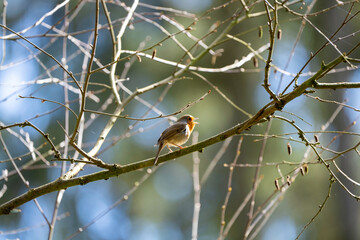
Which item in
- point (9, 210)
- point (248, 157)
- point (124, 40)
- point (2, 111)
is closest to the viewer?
point (9, 210)

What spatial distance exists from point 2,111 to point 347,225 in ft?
25.4

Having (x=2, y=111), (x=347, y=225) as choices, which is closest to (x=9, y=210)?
(x=2, y=111)

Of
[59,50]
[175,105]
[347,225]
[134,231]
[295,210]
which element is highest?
[59,50]

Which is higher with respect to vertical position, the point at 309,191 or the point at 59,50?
the point at 59,50

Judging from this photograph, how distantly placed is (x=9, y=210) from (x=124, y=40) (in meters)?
8.08

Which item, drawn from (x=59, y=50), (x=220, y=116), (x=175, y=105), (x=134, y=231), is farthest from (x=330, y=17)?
(x=134, y=231)

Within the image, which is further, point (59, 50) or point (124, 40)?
point (124, 40)

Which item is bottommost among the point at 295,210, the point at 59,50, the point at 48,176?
the point at 295,210

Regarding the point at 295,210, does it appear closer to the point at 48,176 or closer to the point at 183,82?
the point at 183,82

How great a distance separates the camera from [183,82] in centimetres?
1110

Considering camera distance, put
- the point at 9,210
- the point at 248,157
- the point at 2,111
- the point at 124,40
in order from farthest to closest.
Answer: the point at 248,157, the point at 124,40, the point at 2,111, the point at 9,210

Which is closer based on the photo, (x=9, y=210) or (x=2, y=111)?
(x=9, y=210)

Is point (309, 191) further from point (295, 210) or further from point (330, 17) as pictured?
point (330, 17)

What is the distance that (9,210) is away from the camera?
2.57 m
